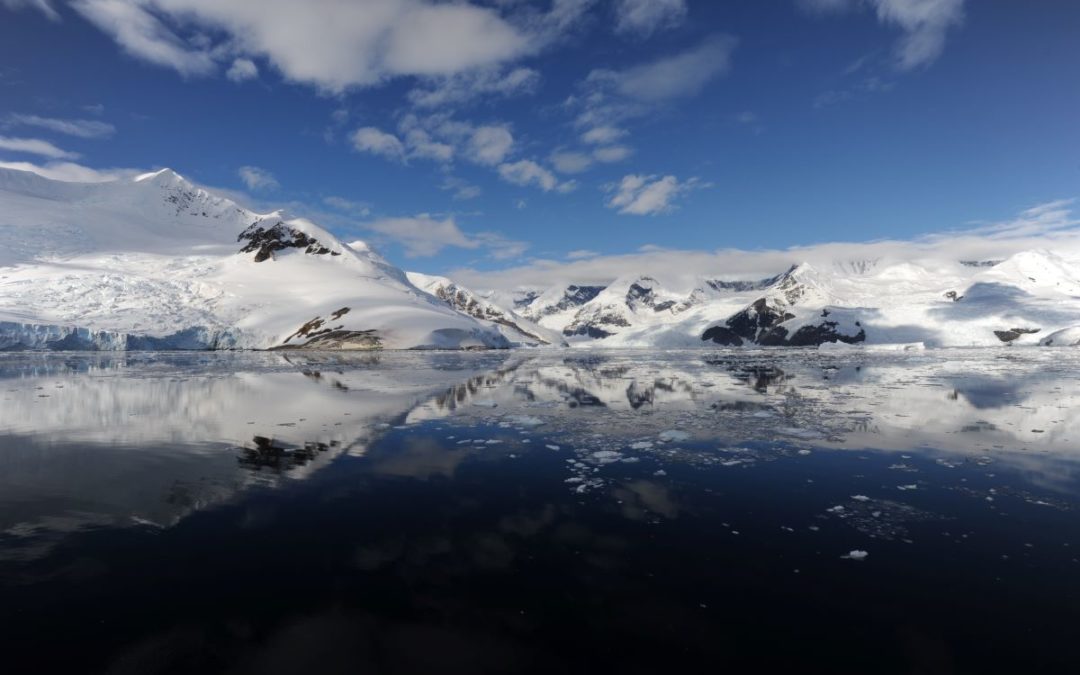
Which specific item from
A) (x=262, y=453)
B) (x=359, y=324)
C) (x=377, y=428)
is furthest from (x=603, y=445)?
(x=359, y=324)

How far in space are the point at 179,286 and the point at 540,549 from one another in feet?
451

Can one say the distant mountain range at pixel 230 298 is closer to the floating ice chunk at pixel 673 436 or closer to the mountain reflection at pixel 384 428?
the mountain reflection at pixel 384 428

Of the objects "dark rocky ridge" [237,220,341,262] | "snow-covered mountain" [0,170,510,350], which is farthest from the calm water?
"dark rocky ridge" [237,220,341,262]

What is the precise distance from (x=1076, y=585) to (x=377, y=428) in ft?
49.0

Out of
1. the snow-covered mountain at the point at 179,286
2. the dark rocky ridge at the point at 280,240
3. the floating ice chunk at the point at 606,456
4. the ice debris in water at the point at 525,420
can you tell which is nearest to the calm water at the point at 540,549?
the floating ice chunk at the point at 606,456

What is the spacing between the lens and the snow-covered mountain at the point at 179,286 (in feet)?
309

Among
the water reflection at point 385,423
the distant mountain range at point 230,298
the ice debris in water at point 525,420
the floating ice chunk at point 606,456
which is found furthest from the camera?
the distant mountain range at point 230,298

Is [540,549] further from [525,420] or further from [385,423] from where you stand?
[385,423]

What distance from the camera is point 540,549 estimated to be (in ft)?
24.2

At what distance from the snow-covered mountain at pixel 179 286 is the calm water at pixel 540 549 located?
3767 inches

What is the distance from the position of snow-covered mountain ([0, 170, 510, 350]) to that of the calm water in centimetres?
9569

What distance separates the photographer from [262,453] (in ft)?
42.2

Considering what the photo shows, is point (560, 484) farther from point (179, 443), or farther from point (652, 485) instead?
point (179, 443)

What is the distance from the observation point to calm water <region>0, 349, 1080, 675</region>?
509 cm
